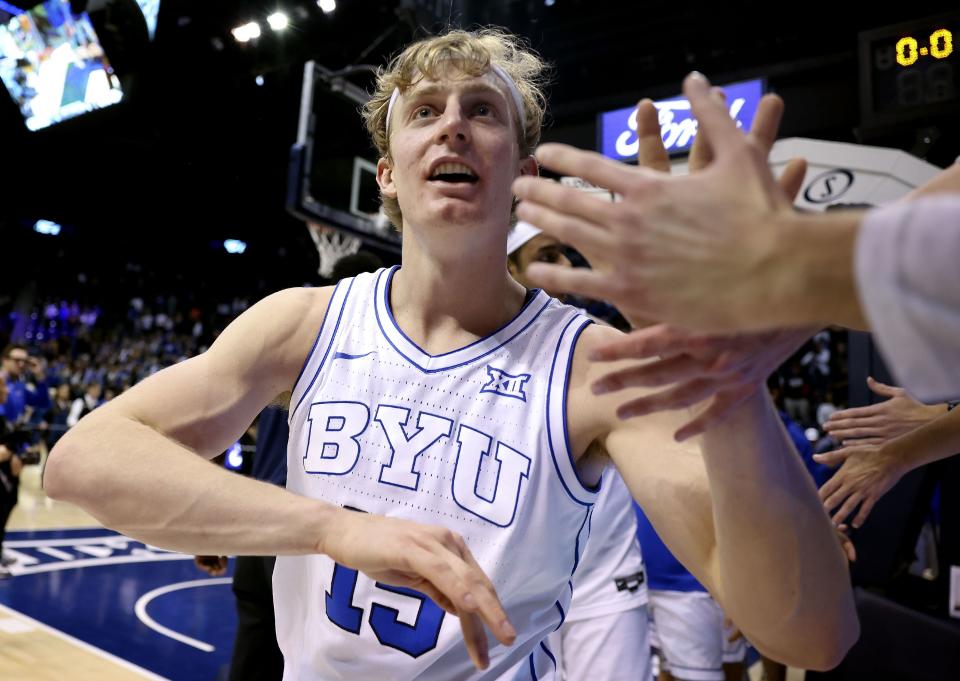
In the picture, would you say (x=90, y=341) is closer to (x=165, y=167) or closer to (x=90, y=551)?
(x=165, y=167)

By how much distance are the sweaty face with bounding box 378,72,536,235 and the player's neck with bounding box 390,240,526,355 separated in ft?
0.37

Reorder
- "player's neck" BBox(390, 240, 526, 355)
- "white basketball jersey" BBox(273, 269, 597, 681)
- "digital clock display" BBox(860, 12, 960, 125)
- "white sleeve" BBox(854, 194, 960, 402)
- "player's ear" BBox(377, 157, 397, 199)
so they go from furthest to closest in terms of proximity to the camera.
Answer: "digital clock display" BBox(860, 12, 960, 125), "player's ear" BBox(377, 157, 397, 199), "player's neck" BBox(390, 240, 526, 355), "white basketball jersey" BBox(273, 269, 597, 681), "white sleeve" BBox(854, 194, 960, 402)

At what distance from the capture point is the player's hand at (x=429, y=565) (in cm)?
104

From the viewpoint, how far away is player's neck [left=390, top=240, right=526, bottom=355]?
175 cm

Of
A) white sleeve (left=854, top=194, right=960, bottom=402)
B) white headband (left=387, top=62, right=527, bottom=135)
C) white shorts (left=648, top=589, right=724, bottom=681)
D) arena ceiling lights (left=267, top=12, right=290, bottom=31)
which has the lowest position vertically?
white shorts (left=648, top=589, right=724, bottom=681)

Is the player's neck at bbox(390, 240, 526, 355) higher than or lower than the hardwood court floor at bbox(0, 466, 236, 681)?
higher

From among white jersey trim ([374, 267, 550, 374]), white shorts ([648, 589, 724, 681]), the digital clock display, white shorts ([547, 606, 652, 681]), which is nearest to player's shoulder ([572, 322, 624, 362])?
white jersey trim ([374, 267, 550, 374])

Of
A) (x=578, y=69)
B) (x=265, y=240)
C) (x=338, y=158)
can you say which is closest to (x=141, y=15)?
(x=338, y=158)

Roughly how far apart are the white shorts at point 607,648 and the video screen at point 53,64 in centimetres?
1085

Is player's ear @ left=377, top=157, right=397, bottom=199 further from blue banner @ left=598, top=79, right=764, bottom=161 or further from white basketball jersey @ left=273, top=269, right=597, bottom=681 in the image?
blue banner @ left=598, top=79, right=764, bottom=161

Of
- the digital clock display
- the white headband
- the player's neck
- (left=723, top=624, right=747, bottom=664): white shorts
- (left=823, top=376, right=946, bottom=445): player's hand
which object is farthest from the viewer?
the digital clock display

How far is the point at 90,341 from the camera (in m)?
22.0

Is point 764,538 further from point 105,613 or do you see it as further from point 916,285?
point 105,613

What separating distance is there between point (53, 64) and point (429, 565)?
42.4 ft
